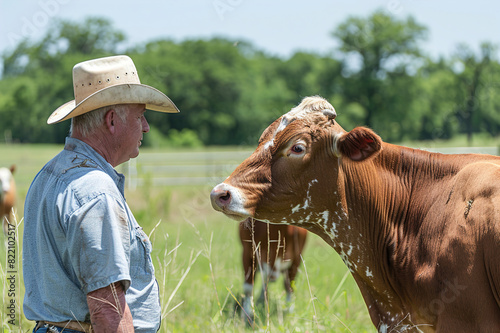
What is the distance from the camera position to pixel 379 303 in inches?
140

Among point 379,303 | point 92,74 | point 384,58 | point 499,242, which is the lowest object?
point 379,303

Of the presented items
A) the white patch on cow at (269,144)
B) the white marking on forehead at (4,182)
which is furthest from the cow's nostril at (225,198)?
the white marking on forehead at (4,182)

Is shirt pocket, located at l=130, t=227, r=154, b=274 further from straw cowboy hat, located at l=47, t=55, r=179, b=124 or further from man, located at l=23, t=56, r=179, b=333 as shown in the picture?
straw cowboy hat, located at l=47, t=55, r=179, b=124

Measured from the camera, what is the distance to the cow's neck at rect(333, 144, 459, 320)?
3.46 metres

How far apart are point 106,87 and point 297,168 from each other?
4.53 feet

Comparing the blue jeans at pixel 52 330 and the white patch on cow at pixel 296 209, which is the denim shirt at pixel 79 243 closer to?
the blue jeans at pixel 52 330

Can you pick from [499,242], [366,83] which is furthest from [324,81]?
[499,242]

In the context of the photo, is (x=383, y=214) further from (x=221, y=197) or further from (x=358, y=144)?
(x=221, y=197)

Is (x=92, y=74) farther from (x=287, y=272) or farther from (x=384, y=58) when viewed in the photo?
(x=384, y=58)

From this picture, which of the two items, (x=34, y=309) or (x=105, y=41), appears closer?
(x=34, y=309)

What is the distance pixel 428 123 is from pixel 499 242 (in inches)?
1441

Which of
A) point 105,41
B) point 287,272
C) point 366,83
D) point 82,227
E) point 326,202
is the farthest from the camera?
point 105,41

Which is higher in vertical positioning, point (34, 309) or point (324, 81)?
point (324, 81)

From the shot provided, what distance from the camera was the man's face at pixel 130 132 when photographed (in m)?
2.61
